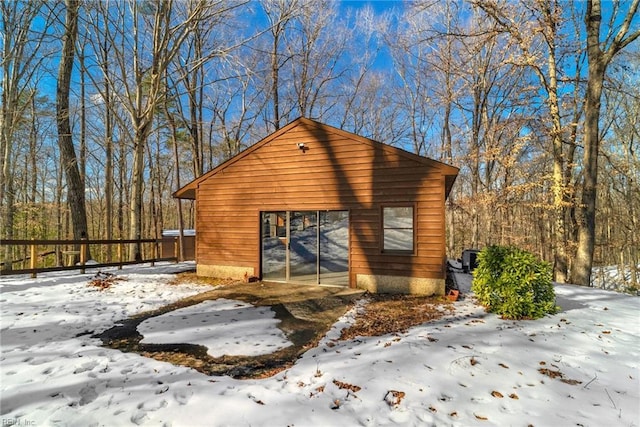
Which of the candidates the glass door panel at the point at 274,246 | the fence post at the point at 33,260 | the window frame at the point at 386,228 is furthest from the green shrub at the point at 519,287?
the fence post at the point at 33,260

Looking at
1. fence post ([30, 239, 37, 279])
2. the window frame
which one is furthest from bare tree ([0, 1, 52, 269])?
the window frame

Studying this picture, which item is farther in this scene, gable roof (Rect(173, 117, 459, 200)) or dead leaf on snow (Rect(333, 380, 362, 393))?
gable roof (Rect(173, 117, 459, 200))

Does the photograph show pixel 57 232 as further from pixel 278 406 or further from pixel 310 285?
pixel 278 406

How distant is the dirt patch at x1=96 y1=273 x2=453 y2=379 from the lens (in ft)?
12.4

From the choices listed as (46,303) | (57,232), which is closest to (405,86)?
(46,303)

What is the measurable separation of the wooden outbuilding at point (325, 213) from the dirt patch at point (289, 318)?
0.71 m

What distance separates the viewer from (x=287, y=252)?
8.91 meters

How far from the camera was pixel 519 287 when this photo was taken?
537cm

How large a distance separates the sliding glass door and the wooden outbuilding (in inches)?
1.3

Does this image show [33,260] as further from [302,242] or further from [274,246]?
[302,242]

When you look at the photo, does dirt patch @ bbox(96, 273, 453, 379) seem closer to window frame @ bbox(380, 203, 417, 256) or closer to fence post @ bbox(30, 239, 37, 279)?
window frame @ bbox(380, 203, 417, 256)

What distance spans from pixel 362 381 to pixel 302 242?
6.29 meters

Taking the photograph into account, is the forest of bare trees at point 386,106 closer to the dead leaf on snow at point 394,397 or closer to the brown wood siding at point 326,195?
the brown wood siding at point 326,195

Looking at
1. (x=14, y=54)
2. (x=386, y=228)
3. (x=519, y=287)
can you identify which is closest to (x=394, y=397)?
(x=519, y=287)
